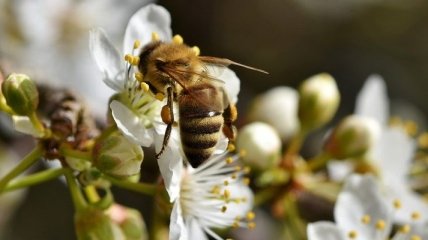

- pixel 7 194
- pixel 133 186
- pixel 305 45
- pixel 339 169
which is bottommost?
pixel 305 45

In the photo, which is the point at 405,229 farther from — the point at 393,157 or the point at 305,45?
the point at 305,45

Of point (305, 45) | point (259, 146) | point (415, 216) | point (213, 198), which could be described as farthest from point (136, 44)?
point (305, 45)

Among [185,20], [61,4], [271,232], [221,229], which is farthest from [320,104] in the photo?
[185,20]

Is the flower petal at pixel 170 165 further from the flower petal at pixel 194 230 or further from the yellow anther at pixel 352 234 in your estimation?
the yellow anther at pixel 352 234

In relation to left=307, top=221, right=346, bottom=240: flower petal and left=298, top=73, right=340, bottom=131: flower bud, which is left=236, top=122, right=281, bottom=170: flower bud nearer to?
left=298, top=73, right=340, bottom=131: flower bud

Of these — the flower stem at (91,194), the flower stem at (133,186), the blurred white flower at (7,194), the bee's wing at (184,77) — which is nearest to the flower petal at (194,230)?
the flower stem at (133,186)
